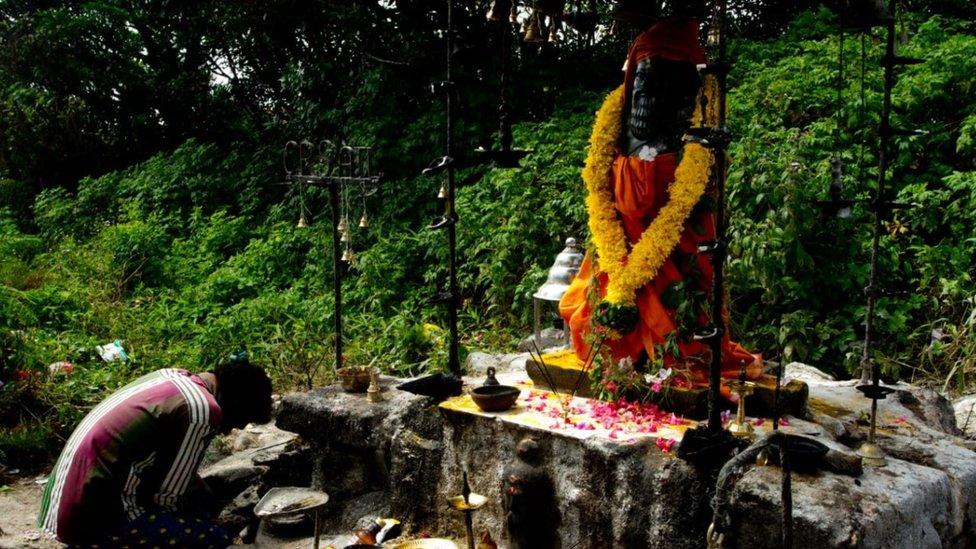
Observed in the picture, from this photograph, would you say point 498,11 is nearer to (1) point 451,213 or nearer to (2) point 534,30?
(2) point 534,30

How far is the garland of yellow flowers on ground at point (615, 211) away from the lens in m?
4.72

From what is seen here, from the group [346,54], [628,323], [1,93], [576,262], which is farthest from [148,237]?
[628,323]

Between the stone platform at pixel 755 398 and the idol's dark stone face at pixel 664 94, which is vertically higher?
the idol's dark stone face at pixel 664 94

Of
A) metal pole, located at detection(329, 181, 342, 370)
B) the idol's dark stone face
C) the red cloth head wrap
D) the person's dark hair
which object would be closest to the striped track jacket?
the person's dark hair

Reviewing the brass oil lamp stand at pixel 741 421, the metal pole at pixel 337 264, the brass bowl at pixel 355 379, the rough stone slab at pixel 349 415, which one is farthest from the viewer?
the brass bowl at pixel 355 379

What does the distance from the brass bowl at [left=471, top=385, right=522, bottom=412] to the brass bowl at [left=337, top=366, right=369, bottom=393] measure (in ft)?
3.93

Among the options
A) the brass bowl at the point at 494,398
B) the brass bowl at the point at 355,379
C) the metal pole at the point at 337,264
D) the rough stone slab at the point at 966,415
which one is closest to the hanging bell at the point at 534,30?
the metal pole at the point at 337,264

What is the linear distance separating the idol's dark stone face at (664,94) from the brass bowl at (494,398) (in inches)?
73.1

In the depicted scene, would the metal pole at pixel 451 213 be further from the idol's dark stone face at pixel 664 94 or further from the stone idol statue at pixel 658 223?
the idol's dark stone face at pixel 664 94

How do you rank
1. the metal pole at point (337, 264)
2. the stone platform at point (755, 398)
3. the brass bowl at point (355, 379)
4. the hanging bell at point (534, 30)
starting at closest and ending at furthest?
1. the stone platform at point (755, 398)
2. the hanging bell at point (534, 30)
3. the metal pole at point (337, 264)
4. the brass bowl at point (355, 379)

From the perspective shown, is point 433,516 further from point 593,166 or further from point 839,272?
point 839,272

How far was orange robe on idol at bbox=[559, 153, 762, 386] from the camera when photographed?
4.81 metres

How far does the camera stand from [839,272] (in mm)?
6746

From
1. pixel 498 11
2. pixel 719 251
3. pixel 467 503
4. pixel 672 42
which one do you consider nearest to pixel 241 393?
pixel 467 503
